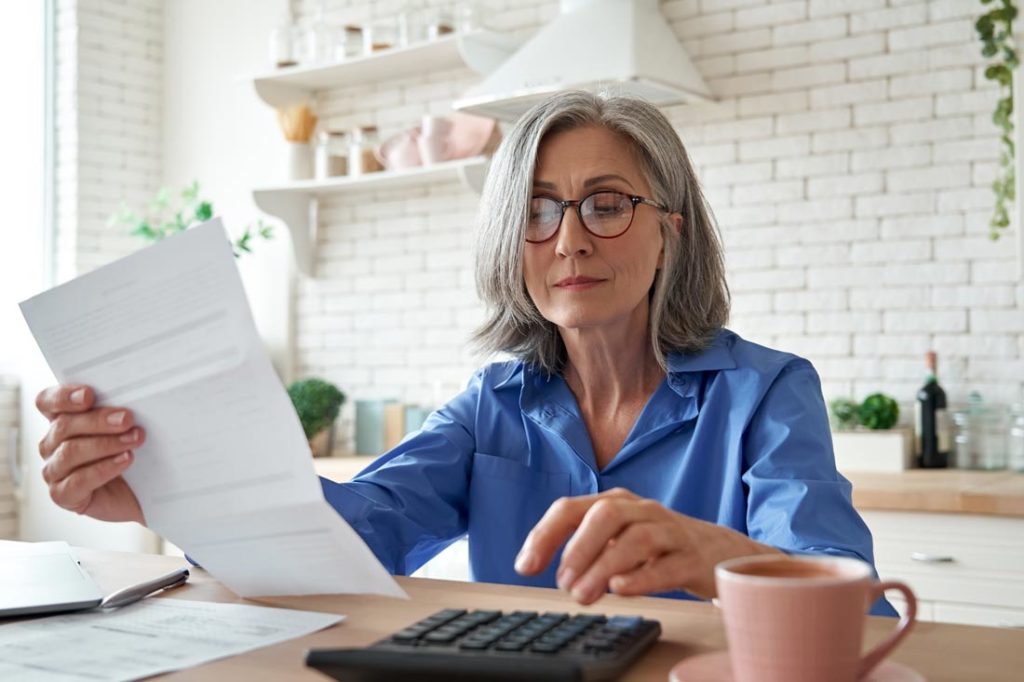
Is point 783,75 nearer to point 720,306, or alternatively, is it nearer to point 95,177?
point 720,306

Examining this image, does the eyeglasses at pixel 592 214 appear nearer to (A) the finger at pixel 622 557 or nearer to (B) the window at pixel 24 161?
(A) the finger at pixel 622 557

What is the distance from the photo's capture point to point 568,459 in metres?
1.78

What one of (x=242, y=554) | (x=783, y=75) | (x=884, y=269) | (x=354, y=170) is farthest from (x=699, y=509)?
(x=354, y=170)

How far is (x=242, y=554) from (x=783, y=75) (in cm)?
298

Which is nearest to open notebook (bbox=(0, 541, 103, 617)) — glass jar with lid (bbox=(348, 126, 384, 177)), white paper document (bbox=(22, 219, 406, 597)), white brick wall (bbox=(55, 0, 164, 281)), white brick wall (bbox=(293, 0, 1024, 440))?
white paper document (bbox=(22, 219, 406, 597))

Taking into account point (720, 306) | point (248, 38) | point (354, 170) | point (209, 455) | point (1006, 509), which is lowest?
point (1006, 509)

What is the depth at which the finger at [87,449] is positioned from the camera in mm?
1225

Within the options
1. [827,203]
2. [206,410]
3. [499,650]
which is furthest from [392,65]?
[499,650]

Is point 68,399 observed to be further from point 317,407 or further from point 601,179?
point 317,407

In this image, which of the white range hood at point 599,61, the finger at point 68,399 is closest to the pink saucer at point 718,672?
the finger at point 68,399

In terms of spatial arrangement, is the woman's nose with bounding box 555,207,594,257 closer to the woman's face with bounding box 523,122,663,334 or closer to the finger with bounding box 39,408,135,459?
the woman's face with bounding box 523,122,663,334

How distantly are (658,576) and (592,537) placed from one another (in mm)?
92

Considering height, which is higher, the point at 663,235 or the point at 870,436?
the point at 663,235

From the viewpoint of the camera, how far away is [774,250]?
12.3 ft
